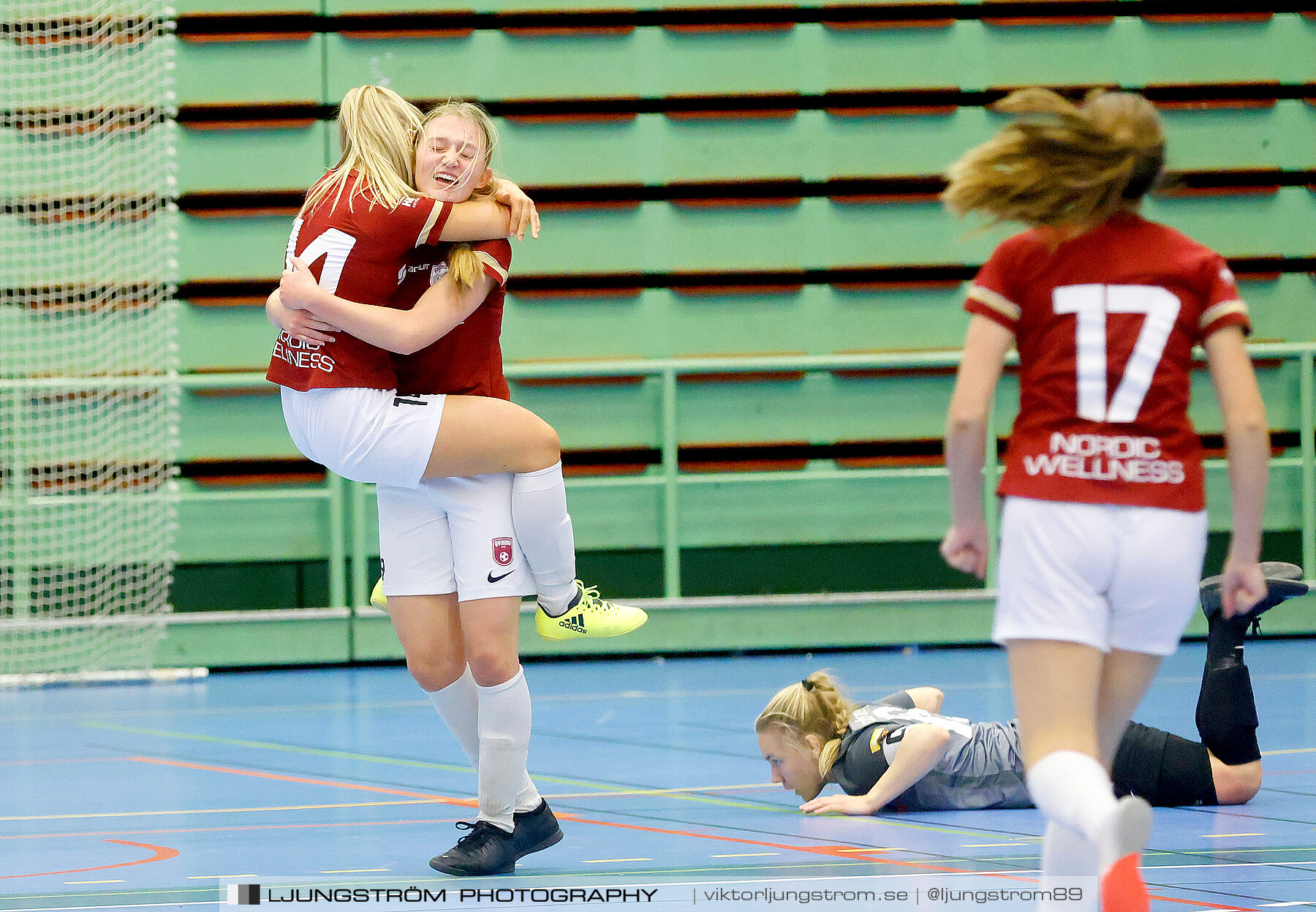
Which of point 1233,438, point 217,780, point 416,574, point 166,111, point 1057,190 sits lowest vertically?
point 217,780

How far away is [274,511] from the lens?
772 cm

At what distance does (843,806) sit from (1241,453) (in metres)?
1.88

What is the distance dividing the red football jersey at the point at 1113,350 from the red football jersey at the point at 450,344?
133cm

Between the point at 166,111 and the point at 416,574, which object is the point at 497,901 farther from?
the point at 166,111

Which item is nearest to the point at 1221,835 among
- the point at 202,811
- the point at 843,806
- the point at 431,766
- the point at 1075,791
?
the point at 843,806

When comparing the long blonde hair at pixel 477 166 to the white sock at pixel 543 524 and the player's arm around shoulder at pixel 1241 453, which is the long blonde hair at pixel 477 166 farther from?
the player's arm around shoulder at pixel 1241 453

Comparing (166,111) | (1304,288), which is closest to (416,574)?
(166,111)

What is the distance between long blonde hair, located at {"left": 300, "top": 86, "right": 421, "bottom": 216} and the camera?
3240 mm

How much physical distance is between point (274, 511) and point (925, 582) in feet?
11.0

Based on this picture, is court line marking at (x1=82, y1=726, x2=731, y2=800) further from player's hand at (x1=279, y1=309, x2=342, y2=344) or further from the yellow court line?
player's hand at (x1=279, y1=309, x2=342, y2=344)

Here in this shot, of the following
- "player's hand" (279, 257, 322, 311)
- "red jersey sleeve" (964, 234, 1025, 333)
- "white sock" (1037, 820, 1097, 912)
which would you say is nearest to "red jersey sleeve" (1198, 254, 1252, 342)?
"red jersey sleeve" (964, 234, 1025, 333)

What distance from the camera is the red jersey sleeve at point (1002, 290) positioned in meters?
2.32

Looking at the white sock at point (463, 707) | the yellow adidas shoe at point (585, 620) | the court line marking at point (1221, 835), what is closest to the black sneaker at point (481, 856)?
the white sock at point (463, 707)

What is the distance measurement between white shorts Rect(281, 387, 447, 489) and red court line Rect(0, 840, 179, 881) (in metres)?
1.08
